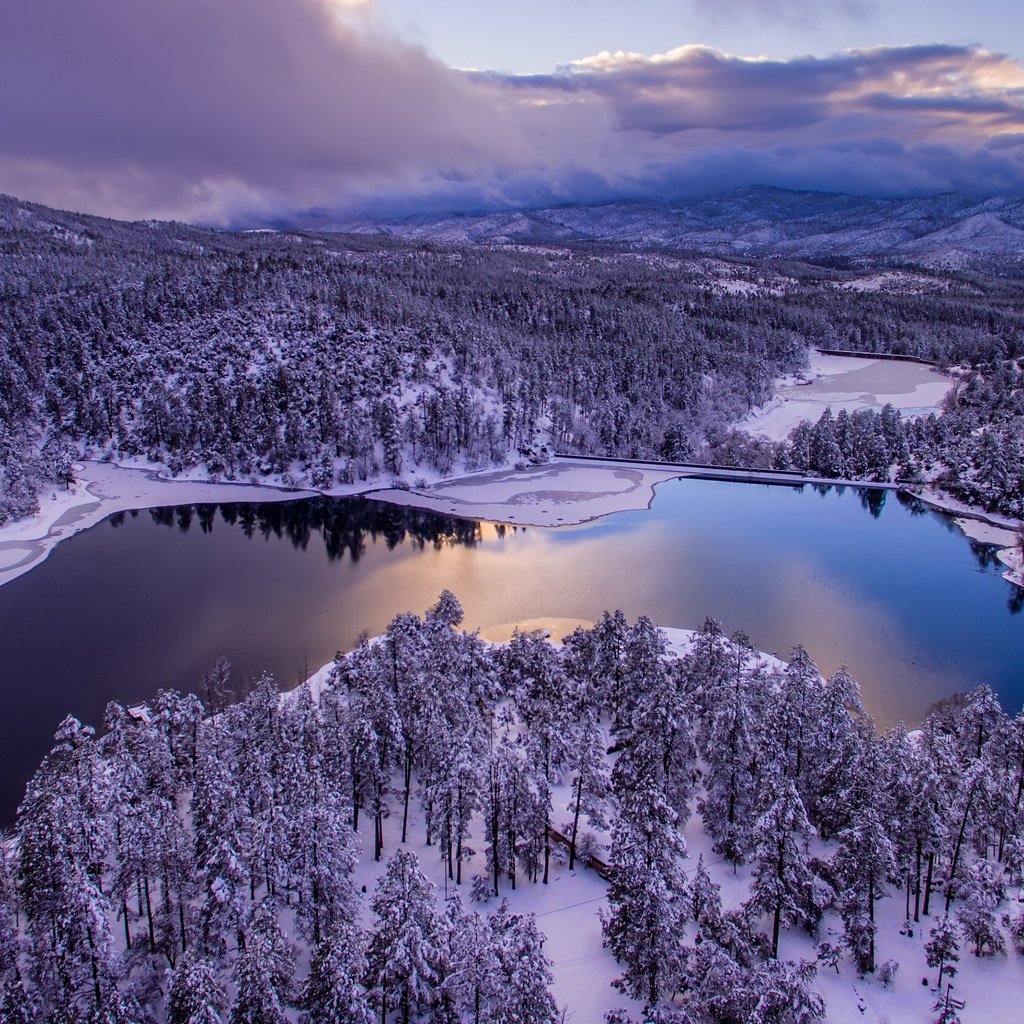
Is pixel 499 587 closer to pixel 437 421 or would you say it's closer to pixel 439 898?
pixel 439 898

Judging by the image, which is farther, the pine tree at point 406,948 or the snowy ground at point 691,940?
the snowy ground at point 691,940

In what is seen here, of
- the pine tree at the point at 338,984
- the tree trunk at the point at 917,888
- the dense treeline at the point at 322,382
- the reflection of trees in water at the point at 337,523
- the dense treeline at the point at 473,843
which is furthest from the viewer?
the dense treeline at the point at 322,382

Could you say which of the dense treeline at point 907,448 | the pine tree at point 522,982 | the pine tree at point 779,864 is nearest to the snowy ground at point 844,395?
the dense treeline at point 907,448

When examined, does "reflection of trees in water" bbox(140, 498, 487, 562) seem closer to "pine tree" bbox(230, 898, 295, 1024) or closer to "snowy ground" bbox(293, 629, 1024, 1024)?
"snowy ground" bbox(293, 629, 1024, 1024)

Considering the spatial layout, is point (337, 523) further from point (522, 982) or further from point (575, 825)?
point (522, 982)

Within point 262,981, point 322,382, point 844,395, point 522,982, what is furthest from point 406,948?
point 844,395

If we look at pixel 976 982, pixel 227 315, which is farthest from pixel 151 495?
pixel 976 982

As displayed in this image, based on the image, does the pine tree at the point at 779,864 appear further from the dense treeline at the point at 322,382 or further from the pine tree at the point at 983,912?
the dense treeline at the point at 322,382
